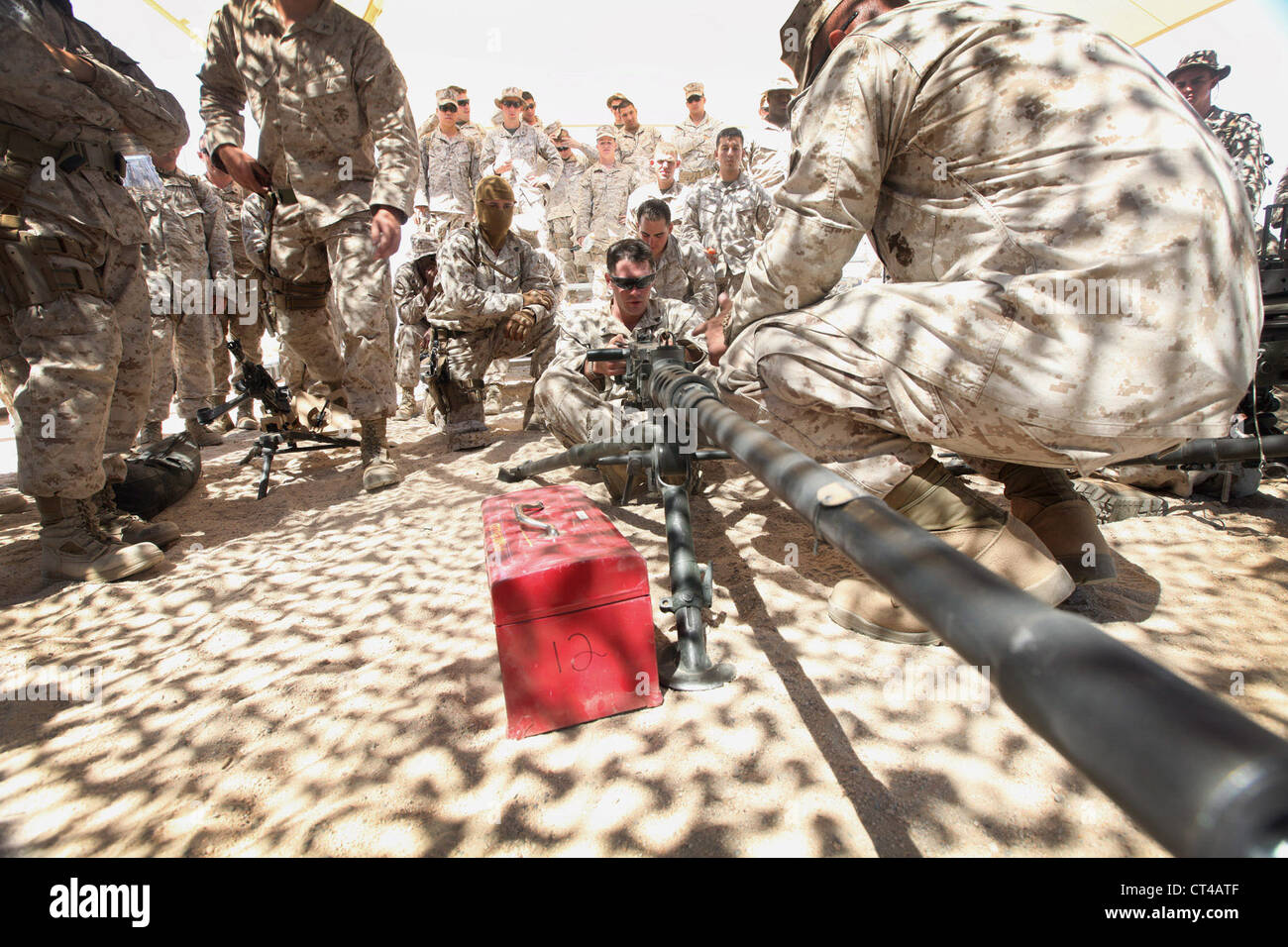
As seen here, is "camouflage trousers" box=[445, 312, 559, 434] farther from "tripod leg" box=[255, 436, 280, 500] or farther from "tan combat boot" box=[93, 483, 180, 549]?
"tan combat boot" box=[93, 483, 180, 549]

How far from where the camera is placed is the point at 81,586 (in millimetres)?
2797

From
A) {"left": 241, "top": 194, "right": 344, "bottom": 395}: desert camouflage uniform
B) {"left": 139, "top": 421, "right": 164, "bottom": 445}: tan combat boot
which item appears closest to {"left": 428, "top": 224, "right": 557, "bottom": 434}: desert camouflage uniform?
{"left": 241, "top": 194, "right": 344, "bottom": 395}: desert camouflage uniform

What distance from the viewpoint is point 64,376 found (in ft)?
8.96

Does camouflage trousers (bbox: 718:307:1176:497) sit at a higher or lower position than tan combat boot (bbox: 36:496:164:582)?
higher

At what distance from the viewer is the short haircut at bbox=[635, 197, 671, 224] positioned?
5.39 m

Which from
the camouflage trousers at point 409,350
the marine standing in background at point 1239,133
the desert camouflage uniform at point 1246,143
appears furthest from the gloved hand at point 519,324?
the desert camouflage uniform at point 1246,143

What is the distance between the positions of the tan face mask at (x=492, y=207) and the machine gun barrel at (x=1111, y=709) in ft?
17.7

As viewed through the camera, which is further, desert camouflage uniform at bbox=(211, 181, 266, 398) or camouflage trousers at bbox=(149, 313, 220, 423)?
desert camouflage uniform at bbox=(211, 181, 266, 398)

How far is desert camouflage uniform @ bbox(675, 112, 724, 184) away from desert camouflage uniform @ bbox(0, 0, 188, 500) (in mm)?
9560

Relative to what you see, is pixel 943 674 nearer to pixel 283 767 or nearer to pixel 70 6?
pixel 283 767

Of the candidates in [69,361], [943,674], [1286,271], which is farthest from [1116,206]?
[69,361]

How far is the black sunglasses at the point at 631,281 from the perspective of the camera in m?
3.95

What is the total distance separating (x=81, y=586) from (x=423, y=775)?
2419mm

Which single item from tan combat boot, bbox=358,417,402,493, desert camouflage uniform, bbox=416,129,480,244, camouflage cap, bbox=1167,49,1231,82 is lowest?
tan combat boot, bbox=358,417,402,493
